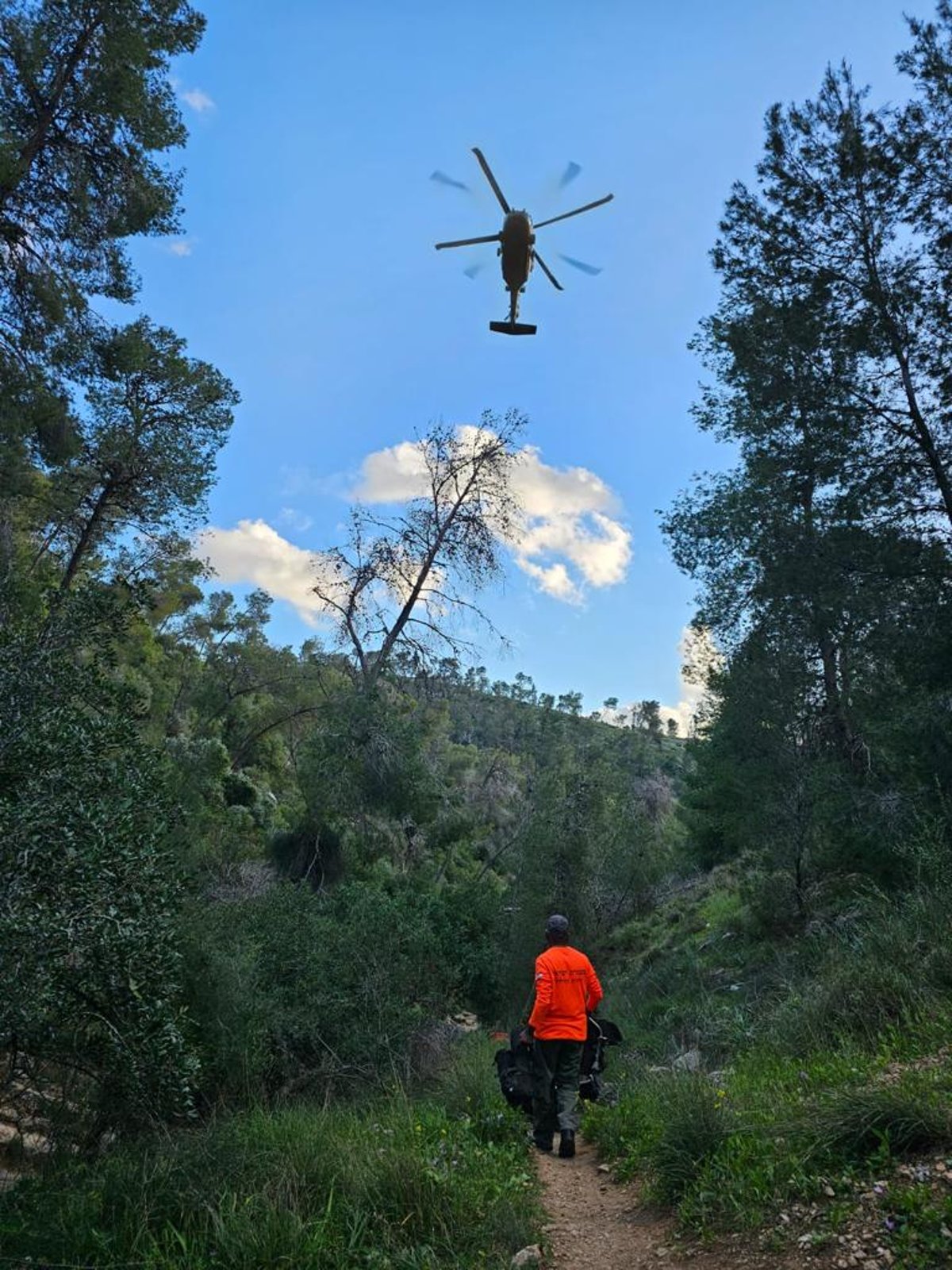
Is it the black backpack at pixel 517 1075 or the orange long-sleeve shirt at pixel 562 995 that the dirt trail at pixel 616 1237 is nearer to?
the black backpack at pixel 517 1075

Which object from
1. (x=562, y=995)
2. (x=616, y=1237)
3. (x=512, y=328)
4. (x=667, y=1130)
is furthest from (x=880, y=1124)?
(x=512, y=328)

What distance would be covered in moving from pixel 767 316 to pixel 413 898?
1330 cm

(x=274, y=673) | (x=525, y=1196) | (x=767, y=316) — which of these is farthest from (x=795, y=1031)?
(x=274, y=673)

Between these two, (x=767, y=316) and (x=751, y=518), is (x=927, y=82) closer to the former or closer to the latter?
(x=767, y=316)

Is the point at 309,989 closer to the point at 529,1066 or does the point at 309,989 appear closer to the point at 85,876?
the point at 529,1066

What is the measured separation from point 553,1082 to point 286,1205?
2502 millimetres

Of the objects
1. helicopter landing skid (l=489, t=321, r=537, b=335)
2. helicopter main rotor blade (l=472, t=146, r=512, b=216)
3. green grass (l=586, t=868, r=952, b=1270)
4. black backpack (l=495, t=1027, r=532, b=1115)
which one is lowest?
black backpack (l=495, t=1027, r=532, b=1115)

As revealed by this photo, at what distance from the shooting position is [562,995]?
620 centimetres

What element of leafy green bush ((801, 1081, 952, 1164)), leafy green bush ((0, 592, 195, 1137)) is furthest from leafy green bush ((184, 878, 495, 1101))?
leafy green bush ((801, 1081, 952, 1164))

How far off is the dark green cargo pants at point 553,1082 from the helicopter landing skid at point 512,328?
21.4 ft

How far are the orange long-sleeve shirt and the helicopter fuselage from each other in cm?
639

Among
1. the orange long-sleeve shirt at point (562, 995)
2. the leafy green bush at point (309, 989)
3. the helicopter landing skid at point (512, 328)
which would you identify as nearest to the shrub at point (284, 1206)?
the orange long-sleeve shirt at point (562, 995)

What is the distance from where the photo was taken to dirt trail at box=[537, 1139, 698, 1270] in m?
4.05

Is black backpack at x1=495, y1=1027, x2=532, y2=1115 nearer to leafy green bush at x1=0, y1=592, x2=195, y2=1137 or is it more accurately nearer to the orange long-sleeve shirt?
the orange long-sleeve shirt
